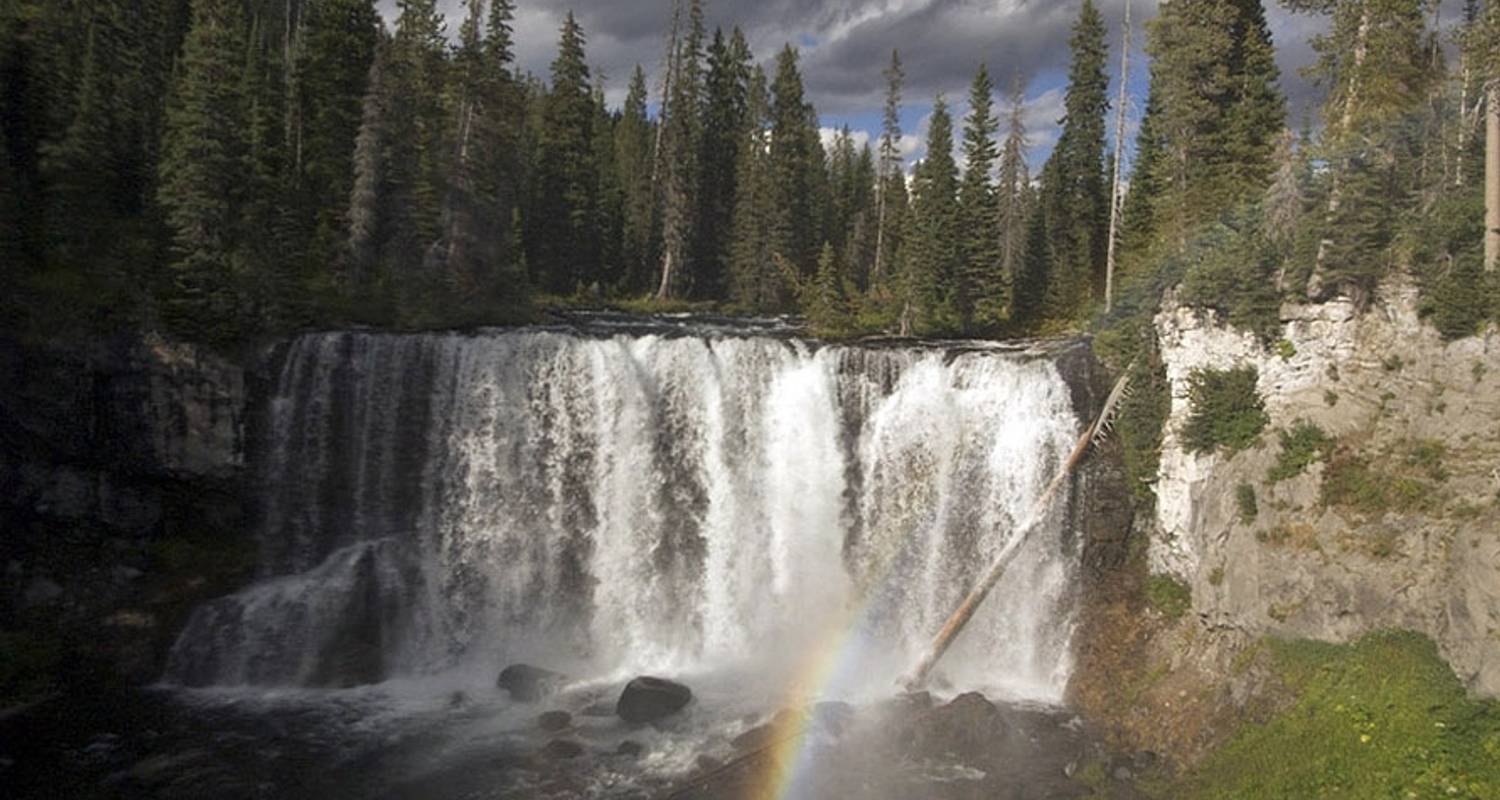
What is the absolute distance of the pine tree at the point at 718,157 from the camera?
58812 millimetres

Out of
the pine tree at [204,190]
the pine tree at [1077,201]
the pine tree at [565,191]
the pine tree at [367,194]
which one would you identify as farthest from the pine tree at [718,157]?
the pine tree at [204,190]

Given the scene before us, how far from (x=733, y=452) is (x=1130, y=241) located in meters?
20.3

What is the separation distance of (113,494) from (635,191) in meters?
40.4

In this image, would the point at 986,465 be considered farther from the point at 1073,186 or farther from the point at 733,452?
the point at 1073,186

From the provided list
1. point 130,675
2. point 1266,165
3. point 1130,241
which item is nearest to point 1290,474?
point 1266,165

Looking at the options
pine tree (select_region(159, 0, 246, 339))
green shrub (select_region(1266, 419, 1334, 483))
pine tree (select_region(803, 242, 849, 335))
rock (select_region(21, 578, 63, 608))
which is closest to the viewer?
green shrub (select_region(1266, 419, 1334, 483))

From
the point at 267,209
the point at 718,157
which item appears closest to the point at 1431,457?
the point at 267,209

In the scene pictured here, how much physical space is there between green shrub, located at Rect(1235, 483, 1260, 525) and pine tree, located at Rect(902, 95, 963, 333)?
21629mm

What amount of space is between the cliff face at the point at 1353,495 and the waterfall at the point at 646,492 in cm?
388

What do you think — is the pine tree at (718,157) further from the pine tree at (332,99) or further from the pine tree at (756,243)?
the pine tree at (332,99)

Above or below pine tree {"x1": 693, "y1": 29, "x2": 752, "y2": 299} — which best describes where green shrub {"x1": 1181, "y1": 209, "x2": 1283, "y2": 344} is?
below

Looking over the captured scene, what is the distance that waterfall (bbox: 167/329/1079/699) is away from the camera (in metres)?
26.6

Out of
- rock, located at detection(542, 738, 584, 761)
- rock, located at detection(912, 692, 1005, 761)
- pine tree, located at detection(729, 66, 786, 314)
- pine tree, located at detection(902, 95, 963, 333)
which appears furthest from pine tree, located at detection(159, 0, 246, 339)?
pine tree, located at detection(902, 95, 963, 333)

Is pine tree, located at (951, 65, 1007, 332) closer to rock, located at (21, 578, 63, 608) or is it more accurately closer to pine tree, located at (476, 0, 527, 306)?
pine tree, located at (476, 0, 527, 306)
